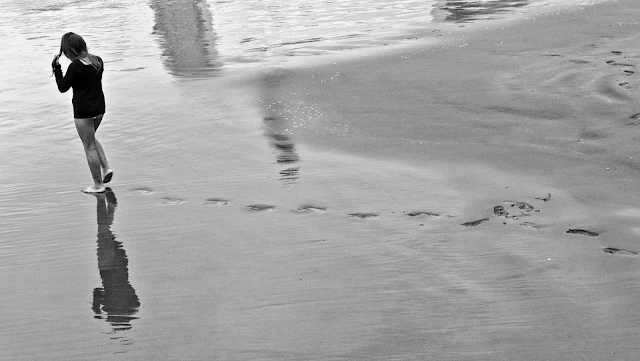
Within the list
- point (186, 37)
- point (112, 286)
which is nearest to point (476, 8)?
point (186, 37)

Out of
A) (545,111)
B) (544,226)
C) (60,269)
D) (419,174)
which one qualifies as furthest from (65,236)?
(545,111)

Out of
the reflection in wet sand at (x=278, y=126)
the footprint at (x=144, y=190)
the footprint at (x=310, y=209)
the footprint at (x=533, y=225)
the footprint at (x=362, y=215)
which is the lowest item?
the reflection in wet sand at (x=278, y=126)

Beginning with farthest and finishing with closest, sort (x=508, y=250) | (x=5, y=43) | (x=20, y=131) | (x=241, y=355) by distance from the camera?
(x=5, y=43) → (x=20, y=131) → (x=508, y=250) → (x=241, y=355)

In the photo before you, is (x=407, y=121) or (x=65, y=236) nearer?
(x=65, y=236)

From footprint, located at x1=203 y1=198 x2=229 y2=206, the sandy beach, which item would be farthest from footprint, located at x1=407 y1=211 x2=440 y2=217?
footprint, located at x1=203 y1=198 x2=229 y2=206

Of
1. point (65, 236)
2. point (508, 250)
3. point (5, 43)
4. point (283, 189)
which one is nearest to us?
point (508, 250)

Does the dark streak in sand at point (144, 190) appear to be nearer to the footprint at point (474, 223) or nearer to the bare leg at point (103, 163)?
the bare leg at point (103, 163)

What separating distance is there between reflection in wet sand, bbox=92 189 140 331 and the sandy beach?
0.02 m

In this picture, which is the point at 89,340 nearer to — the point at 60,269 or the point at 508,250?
the point at 60,269

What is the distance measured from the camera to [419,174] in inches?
289

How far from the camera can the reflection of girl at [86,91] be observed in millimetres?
7078

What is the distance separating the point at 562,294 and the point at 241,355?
1.99m

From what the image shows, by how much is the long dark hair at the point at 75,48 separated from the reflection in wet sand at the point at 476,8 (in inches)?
365

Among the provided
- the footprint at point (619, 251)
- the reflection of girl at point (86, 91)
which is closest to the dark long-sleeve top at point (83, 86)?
the reflection of girl at point (86, 91)
